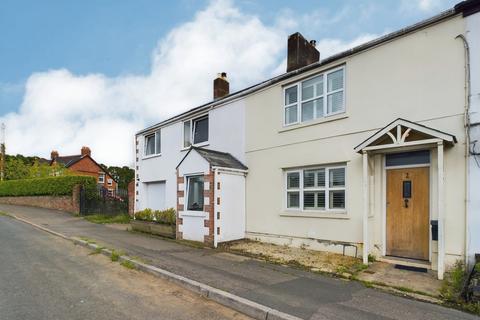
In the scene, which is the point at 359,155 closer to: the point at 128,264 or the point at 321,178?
the point at 321,178

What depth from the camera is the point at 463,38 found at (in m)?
6.95

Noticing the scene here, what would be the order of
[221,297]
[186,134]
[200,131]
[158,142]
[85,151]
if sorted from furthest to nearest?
1. [85,151]
2. [158,142]
3. [186,134]
4. [200,131]
5. [221,297]

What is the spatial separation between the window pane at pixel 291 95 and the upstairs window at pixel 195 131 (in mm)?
4409

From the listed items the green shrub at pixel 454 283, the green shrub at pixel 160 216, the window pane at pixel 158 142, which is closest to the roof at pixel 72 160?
the window pane at pixel 158 142

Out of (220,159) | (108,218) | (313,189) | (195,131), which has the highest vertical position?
(195,131)

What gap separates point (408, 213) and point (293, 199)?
347 centimetres

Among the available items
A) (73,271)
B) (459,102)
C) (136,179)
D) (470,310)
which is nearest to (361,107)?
(459,102)

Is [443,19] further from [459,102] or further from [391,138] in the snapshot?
[391,138]

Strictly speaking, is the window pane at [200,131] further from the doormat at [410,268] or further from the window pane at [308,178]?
the doormat at [410,268]

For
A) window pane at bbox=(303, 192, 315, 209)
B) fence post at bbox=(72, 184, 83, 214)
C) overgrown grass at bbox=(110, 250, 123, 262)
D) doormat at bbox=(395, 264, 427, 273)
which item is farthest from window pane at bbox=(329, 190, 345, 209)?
fence post at bbox=(72, 184, 83, 214)

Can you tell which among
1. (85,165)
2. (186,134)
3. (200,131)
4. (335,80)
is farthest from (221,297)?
(85,165)

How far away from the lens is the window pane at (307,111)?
9.79 m

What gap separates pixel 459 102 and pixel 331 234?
450cm

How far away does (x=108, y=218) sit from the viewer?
18766mm
